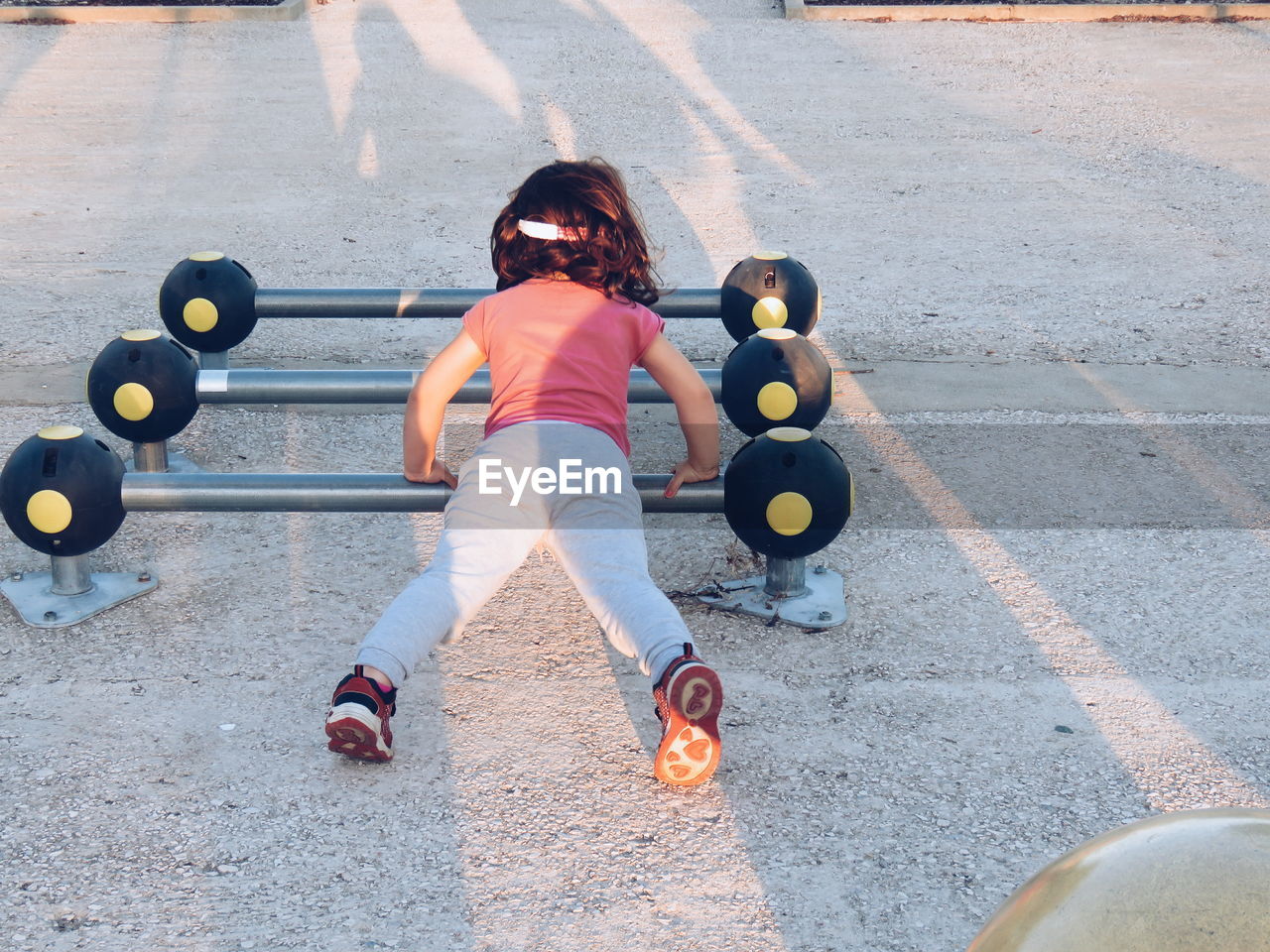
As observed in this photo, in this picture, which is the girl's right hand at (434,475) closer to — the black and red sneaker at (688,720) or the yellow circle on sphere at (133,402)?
the black and red sneaker at (688,720)

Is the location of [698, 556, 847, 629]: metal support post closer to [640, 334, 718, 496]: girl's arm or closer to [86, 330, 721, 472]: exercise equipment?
[640, 334, 718, 496]: girl's arm

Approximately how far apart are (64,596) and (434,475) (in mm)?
1094

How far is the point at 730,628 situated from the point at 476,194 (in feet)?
16.6

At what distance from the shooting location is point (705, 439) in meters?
3.42

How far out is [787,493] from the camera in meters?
3.41

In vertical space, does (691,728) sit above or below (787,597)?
above

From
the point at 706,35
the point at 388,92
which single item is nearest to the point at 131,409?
the point at 388,92

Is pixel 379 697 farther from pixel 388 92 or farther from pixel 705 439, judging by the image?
pixel 388 92

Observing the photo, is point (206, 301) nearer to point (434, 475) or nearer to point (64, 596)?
point (64, 596)

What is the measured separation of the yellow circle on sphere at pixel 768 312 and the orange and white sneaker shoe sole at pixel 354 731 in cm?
244

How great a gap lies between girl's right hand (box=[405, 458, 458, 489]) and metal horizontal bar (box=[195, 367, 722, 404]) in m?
0.73

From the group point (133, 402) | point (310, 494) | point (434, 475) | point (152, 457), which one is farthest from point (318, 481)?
point (152, 457)

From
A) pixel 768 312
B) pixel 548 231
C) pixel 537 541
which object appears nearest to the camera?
pixel 537 541

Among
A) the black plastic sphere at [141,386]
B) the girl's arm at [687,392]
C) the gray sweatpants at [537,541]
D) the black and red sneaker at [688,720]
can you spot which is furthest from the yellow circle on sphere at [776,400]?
the black plastic sphere at [141,386]
